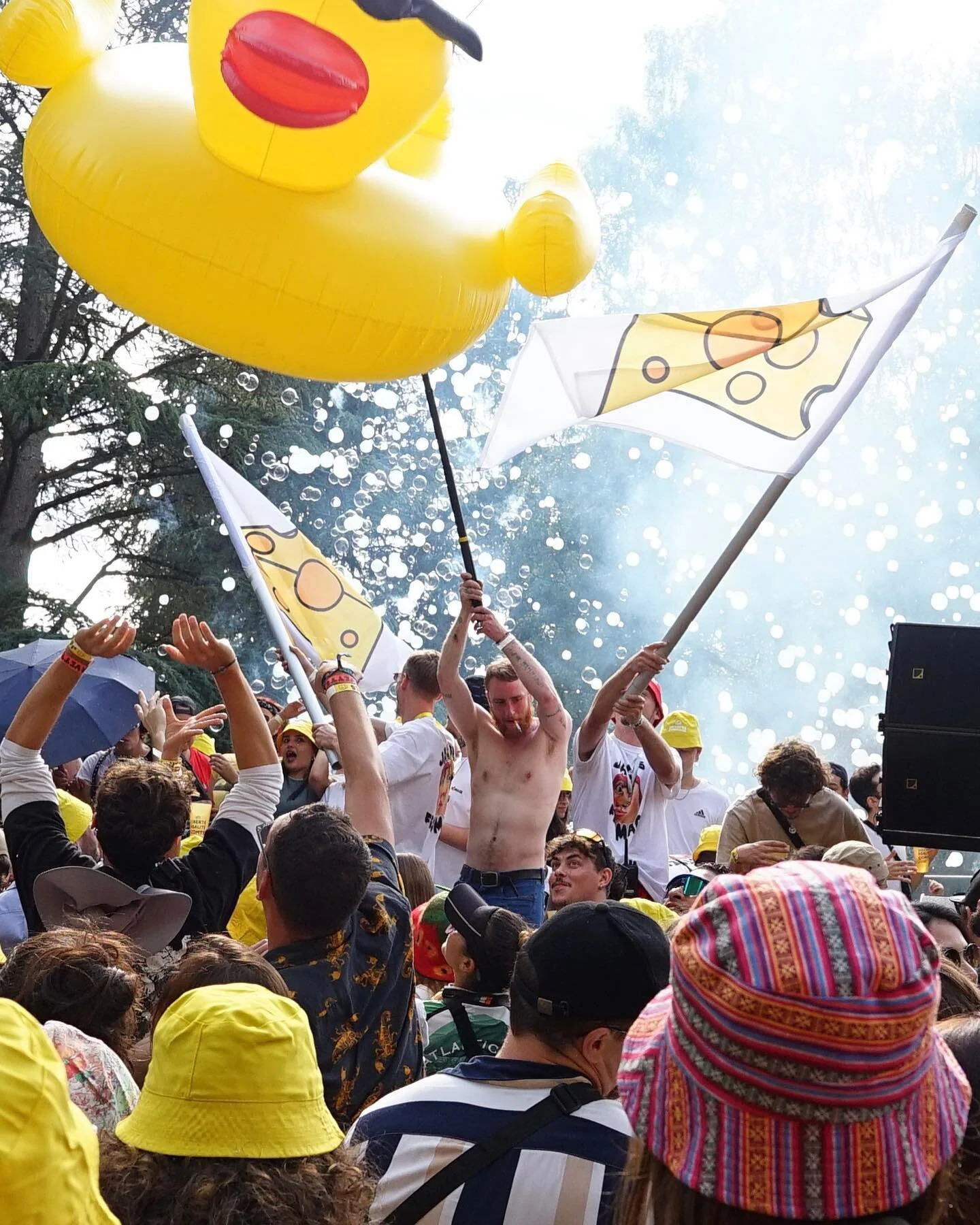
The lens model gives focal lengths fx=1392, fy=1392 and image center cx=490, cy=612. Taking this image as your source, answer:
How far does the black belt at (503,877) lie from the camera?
5.71 meters

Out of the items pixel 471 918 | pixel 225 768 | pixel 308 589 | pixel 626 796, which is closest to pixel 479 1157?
pixel 471 918

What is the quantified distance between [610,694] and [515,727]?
0.46 m

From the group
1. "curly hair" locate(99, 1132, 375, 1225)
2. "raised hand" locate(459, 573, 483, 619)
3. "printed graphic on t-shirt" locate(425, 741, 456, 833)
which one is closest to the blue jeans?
"printed graphic on t-shirt" locate(425, 741, 456, 833)

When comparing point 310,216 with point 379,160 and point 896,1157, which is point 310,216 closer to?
point 379,160

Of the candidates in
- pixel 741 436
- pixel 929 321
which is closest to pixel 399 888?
pixel 741 436

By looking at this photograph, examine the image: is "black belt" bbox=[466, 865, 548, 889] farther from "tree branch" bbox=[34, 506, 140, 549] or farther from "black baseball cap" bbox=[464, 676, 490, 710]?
"tree branch" bbox=[34, 506, 140, 549]

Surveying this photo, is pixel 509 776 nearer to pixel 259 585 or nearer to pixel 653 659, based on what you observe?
pixel 653 659

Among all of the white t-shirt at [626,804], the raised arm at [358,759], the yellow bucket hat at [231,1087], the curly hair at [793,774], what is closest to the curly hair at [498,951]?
the raised arm at [358,759]

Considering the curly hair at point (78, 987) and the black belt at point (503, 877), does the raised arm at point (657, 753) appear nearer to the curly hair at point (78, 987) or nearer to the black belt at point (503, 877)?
the black belt at point (503, 877)

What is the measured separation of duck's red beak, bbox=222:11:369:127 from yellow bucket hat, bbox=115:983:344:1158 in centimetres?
271

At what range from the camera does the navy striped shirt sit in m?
1.96

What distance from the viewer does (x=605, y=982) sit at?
7.33ft

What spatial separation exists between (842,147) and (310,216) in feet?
58.6

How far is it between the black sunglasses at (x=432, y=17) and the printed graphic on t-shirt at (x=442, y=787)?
10.0ft
